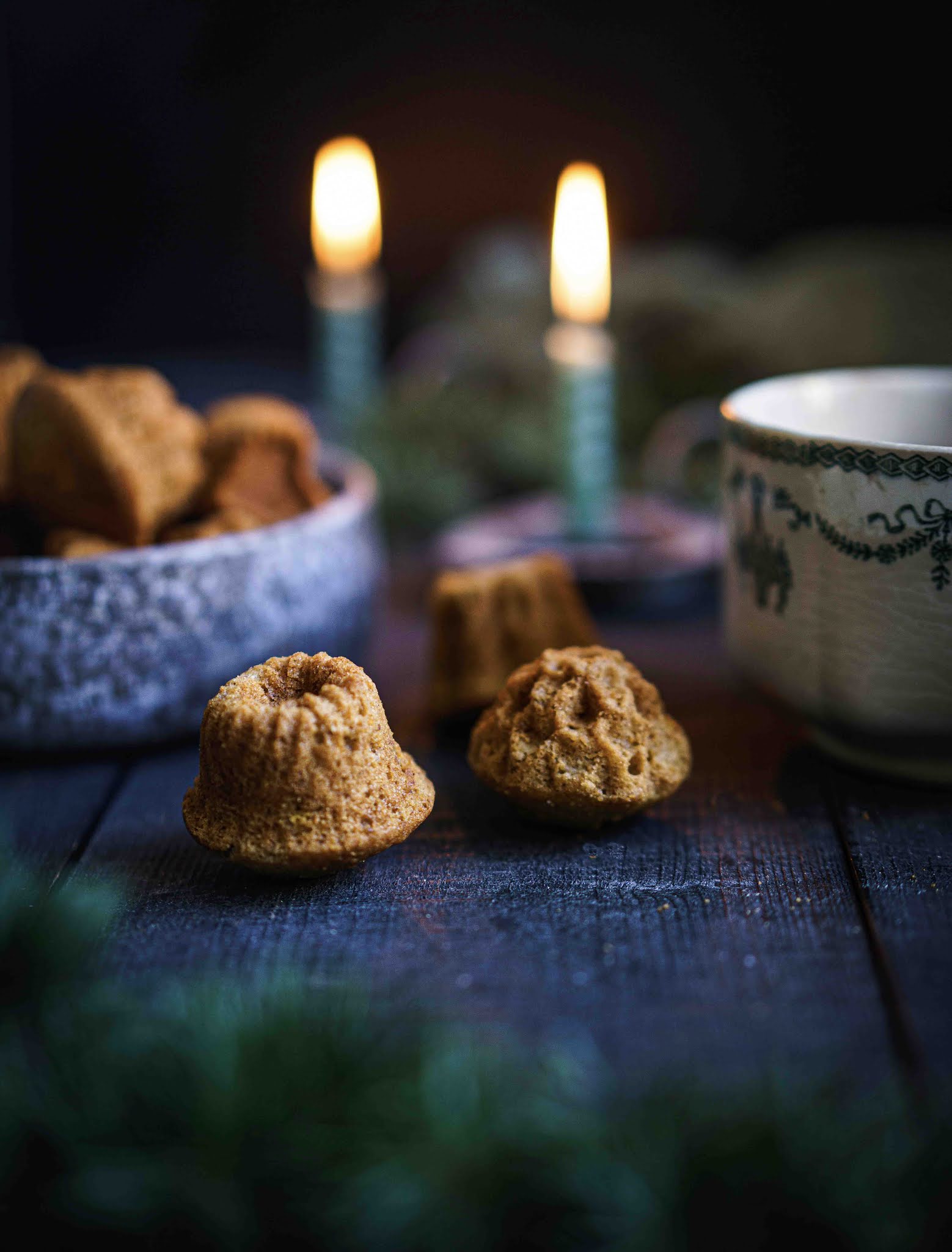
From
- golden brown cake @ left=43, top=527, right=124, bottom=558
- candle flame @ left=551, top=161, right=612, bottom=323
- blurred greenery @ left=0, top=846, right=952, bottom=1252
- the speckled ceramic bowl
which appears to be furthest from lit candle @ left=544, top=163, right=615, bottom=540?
blurred greenery @ left=0, top=846, right=952, bottom=1252

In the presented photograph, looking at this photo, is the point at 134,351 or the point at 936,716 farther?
the point at 134,351

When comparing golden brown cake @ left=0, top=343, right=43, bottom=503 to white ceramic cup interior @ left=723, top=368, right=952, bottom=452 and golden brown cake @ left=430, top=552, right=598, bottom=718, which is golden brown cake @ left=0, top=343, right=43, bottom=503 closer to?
→ golden brown cake @ left=430, top=552, right=598, bottom=718

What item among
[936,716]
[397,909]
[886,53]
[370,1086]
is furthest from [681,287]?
[370,1086]

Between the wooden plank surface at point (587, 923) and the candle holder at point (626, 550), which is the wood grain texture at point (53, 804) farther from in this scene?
the candle holder at point (626, 550)

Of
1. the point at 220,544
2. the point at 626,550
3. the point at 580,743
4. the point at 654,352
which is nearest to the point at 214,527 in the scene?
the point at 220,544

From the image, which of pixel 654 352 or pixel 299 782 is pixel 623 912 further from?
pixel 654 352

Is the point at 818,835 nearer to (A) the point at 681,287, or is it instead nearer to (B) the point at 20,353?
(B) the point at 20,353

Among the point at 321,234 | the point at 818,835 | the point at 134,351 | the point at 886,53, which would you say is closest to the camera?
the point at 818,835
